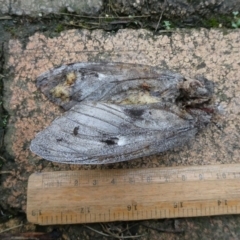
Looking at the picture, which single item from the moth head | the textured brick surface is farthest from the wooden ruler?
the moth head

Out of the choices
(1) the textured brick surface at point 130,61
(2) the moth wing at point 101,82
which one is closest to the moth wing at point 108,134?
(2) the moth wing at point 101,82

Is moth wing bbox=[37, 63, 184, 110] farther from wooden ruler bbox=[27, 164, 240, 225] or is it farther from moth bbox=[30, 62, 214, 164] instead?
wooden ruler bbox=[27, 164, 240, 225]

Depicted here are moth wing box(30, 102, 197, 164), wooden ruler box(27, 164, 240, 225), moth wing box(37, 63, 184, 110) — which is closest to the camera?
moth wing box(30, 102, 197, 164)

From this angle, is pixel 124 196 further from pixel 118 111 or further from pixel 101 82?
pixel 101 82

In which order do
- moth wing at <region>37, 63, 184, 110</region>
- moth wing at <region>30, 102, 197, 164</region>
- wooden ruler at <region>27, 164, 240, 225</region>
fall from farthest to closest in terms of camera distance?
moth wing at <region>37, 63, 184, 110</region> < wooden ruler at <region>27, 164, 240, 225</region> < moth wing at <region>30, 102, 197, 164</region>

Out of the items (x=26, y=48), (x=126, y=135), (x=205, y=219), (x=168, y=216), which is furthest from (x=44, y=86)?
(x=205, y=219)

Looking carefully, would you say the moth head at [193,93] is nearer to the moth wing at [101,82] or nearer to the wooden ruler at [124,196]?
the moth wing at [101,82]

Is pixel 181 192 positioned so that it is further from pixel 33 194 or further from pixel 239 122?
pixel 33 194
